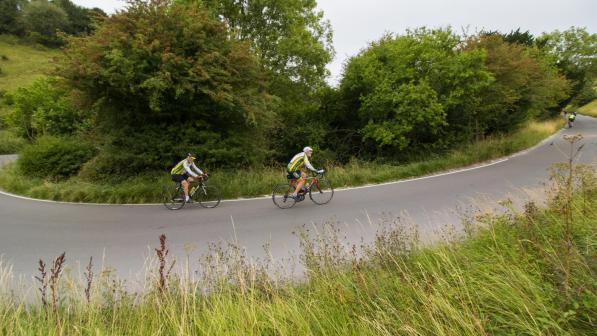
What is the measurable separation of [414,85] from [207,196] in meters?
11.4

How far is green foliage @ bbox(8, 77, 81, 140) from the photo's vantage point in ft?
56.5

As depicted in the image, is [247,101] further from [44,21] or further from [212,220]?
[44,21]

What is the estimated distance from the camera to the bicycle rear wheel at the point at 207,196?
9570 mm

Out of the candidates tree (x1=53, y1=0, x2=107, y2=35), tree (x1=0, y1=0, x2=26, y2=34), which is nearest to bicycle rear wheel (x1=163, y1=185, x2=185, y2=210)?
tree (x1=53, y1=0, x2=107, y2=35)

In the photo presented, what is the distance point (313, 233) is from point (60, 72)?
10985 mm

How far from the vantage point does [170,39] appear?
11.3 m

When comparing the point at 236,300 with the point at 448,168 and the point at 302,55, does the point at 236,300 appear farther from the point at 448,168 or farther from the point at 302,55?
the point at 302,55

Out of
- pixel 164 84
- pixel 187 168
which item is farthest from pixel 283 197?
pixel 164 84

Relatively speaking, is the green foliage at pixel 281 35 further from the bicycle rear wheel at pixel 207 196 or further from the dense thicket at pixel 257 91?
the bicycle rear wheel at pixel 207 196

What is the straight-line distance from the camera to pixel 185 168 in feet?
30.7

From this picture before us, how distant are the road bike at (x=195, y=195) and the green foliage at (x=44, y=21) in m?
80.7

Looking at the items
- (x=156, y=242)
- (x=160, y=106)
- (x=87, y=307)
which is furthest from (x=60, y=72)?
(x=87, y=307)

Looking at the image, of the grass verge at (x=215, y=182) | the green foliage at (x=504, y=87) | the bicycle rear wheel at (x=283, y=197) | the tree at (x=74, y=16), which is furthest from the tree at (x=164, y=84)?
the tree at (x=74, y=16)

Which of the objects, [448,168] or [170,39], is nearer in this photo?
[170,39]
